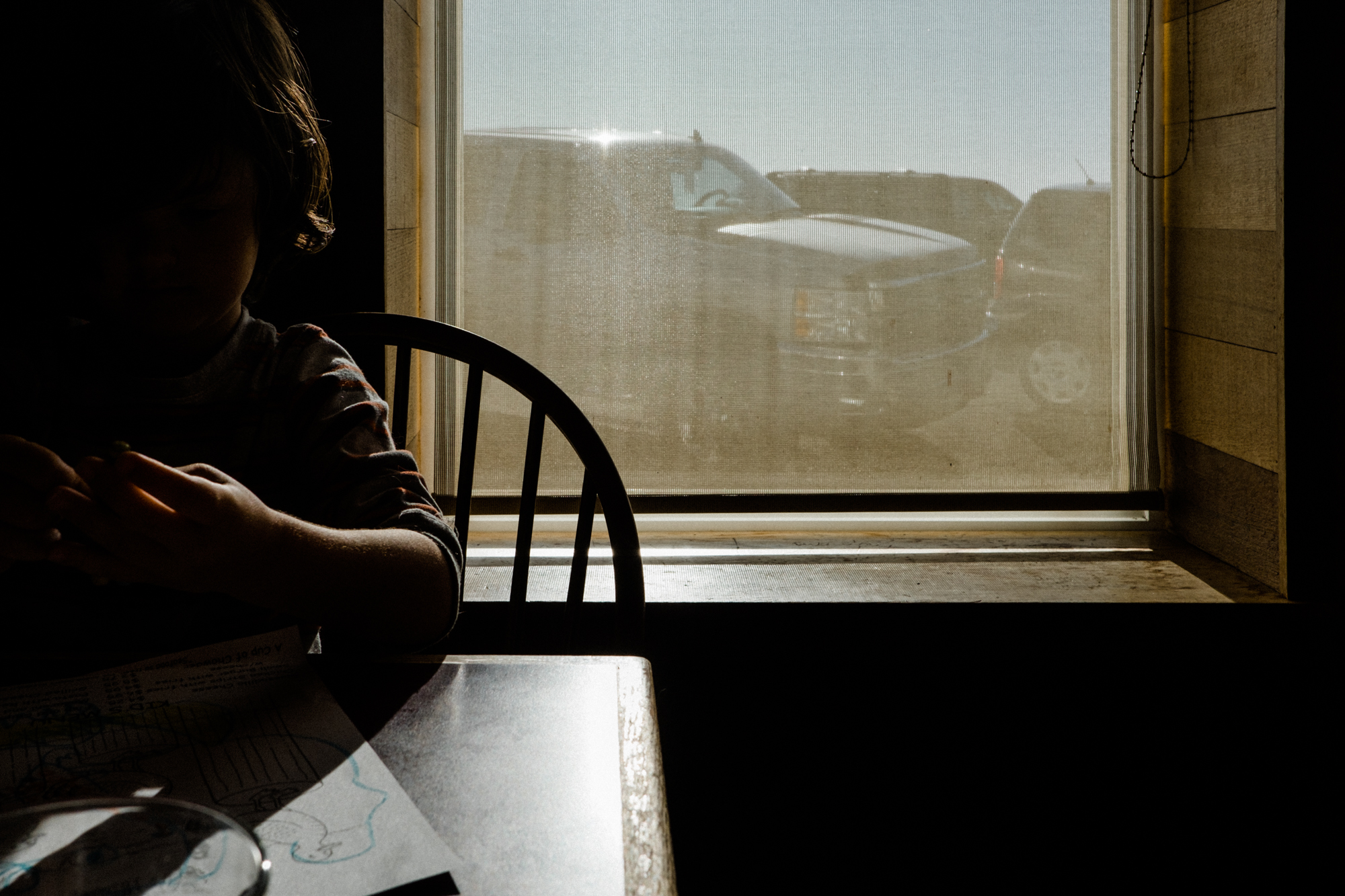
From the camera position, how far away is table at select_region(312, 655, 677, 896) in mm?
419

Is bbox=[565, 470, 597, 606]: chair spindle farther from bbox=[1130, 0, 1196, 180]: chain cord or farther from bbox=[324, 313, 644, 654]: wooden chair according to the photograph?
bbox=[1130, 0, 1196, 180]: chain cord

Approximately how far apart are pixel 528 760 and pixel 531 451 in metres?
0.53

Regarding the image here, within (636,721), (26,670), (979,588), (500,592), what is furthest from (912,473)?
(26,670)

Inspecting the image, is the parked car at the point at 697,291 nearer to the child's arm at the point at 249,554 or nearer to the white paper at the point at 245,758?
the child's arm at the point at 249,554

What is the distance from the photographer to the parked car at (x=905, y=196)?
1.46m

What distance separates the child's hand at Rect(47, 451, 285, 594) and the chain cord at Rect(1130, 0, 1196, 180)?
1.30 meters

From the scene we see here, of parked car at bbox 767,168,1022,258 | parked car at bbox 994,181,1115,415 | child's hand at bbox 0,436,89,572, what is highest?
parked car at bbox 767,168,1022,258

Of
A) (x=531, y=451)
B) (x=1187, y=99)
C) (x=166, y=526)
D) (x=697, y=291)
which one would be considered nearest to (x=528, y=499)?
(x=531, y=451)

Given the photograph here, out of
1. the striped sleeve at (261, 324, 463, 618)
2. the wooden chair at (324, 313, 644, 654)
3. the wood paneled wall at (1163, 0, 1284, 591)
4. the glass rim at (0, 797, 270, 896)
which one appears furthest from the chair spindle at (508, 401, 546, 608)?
the wood paneled wall at (1163, 0, 1284, 591)

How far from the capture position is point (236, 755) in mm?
508

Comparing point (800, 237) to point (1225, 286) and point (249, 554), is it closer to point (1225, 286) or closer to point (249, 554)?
point (1225, 286)

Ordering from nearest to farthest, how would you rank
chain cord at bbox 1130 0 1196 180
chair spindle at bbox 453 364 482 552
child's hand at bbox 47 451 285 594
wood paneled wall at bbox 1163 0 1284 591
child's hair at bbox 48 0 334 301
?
1. child's hand at bbox 47 451 285 594
2. child's hair at bbox 48 0 334 301
3. chair spindle at bbox 453 364 482 552
4. wood paneled wall at bbox 1163 0 1284 591
5. chain cord at bbox 1130 0 1196 180

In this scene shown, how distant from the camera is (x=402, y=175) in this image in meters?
1.38

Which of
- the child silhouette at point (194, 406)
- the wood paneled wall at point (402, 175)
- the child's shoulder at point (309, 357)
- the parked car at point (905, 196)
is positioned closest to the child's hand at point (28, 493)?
the child silhouette at point (194, 406)
